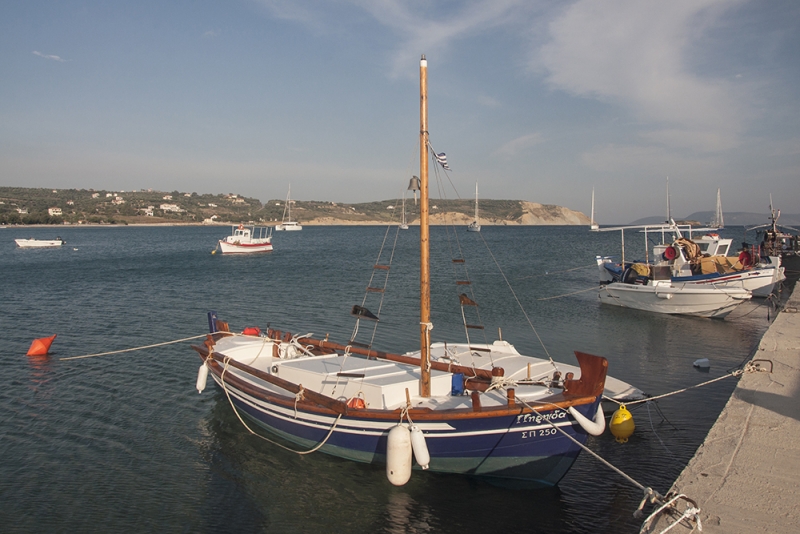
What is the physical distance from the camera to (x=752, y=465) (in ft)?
24.3

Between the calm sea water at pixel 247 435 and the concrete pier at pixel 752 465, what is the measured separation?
178cm

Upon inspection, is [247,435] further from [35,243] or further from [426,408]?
[35,243]

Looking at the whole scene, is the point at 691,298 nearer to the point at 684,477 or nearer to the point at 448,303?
the point at 448,303

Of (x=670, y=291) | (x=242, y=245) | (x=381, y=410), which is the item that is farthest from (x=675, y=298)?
(x=242, y=245)

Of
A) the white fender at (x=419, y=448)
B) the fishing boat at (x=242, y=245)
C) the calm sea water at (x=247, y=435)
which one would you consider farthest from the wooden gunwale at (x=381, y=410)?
the fishing boat at (x=242, y=245)

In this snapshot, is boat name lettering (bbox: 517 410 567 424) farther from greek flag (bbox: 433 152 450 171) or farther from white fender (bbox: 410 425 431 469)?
greek flag (bbox: 433 152 450 171)

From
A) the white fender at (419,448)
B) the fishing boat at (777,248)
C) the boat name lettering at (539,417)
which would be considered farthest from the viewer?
the fishing boat at (777,248)

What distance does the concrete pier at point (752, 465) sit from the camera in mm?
6105

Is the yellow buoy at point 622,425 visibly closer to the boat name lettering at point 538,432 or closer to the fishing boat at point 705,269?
the boat name lettering at point 538,432

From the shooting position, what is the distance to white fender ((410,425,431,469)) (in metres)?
8.78

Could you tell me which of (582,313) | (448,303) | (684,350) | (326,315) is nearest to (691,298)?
(582,313)

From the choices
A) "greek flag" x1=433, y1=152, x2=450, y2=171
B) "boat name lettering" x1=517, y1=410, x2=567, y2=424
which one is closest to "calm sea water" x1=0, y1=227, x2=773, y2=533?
"boat name lettering" x1=517, y1=410, x2=567, y2=424

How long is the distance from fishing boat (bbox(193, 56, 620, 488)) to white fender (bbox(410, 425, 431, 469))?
16 mm

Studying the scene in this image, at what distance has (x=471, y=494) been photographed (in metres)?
9.50
